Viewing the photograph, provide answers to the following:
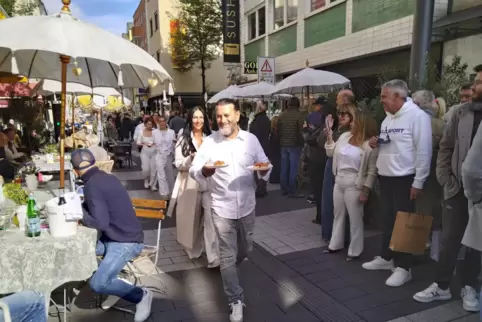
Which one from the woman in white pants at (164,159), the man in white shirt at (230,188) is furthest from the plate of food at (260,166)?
the woman in white pants at (164,159)

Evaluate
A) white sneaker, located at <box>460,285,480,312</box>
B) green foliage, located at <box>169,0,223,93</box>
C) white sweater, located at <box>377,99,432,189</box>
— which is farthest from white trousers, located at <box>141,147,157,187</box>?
green foliage, located at <box>169,0,223,93</box>

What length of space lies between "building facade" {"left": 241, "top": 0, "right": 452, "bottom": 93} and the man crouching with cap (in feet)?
28.1

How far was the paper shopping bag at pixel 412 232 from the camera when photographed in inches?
139

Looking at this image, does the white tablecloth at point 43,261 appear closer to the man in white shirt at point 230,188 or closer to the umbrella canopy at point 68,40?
the man in white shirt at point 230,188

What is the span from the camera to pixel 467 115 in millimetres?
3098

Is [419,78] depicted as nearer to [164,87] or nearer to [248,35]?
[164,87]

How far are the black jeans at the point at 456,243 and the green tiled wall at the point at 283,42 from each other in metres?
13.9

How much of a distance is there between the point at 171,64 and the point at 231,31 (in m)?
13.3

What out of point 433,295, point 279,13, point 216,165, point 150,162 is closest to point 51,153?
point 150,162

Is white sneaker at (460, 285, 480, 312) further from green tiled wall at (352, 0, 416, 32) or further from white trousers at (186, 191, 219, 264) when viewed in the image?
green tiled wall at (352, 0, 416, 32)

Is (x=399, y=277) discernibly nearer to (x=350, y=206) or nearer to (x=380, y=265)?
(x=380, y=265)

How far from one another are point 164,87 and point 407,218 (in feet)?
9.07

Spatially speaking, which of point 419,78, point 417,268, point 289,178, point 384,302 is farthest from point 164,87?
point 289,178

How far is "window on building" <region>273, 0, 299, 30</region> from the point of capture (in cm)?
1624
